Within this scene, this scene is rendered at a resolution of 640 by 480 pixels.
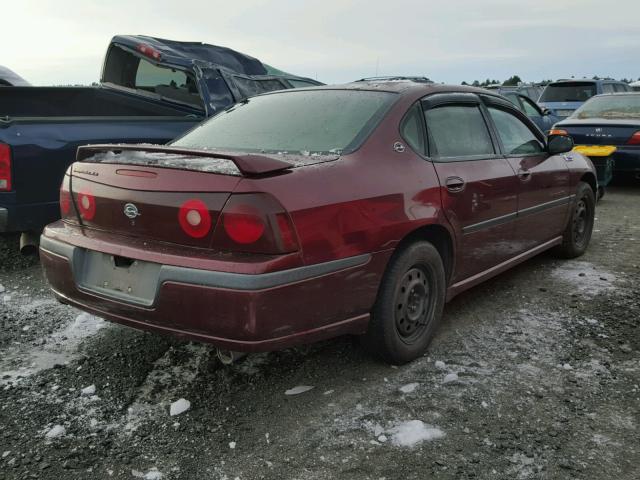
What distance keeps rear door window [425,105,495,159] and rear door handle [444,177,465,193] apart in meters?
0.15

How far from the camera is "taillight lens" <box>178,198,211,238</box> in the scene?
2.47m

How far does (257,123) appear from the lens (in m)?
3.45

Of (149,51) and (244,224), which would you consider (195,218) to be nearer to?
(244,224)

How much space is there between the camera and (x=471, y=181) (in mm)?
3510

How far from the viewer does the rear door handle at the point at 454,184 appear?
10.9 ft

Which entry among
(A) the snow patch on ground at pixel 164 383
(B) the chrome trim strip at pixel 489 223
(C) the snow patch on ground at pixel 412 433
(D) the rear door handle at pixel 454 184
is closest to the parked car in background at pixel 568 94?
(B) the chrome trim strip at pixel 489 223

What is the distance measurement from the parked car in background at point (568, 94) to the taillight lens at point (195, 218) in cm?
1371

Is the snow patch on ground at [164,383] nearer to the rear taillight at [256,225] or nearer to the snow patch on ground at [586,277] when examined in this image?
the rear taillight at [256,225]

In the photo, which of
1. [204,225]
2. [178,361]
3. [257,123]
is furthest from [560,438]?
[257,123]

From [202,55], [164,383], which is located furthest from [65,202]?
[202,55]

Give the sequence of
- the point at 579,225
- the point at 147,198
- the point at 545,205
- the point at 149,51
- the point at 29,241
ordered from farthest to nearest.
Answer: the point at 149,51
the point at 579,225
the point at 29,241
the point at 545,205
the point at 147,198

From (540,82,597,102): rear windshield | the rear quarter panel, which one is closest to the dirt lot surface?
the rear quarter panel

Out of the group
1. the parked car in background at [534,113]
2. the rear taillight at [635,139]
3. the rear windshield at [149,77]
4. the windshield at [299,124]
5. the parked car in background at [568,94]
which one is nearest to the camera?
the windshield at [299,124]

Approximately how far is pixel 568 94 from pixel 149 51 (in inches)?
472
